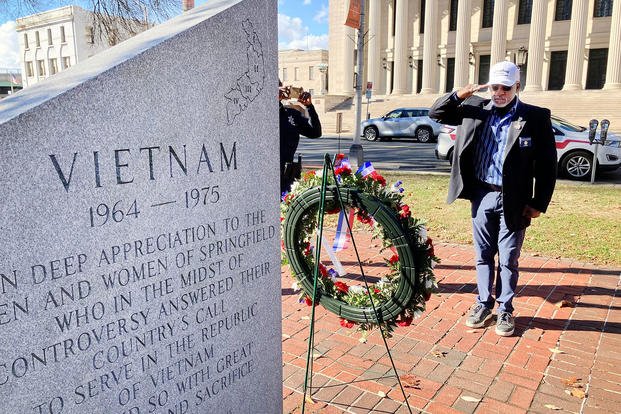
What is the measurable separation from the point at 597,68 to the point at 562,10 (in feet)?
18.3

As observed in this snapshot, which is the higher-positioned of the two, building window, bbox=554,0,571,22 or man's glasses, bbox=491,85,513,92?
building window, bbox=554,0,571,22

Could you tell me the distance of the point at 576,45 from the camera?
111 feet

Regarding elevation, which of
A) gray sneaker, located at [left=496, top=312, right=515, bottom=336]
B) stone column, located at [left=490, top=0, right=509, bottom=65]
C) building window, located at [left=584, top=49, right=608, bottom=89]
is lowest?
gray sneaker, located at [left=496, top=312, right=515, bottom=336]

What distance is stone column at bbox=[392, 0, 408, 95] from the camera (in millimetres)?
41844

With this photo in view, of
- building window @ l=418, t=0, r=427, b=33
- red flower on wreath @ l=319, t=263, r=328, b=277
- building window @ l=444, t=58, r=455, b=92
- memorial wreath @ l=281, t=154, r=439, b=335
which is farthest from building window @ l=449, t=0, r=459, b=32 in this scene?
red flower on wreath @ l=319, t=263, r=328, b=277

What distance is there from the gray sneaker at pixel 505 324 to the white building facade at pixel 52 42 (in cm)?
5986

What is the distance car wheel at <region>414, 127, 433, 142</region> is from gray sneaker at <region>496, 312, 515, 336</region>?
21426 millimetres

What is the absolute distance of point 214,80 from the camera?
2.22 meters

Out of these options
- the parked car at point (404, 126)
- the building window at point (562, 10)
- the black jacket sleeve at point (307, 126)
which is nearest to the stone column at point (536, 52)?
the building window at point (562, 10)

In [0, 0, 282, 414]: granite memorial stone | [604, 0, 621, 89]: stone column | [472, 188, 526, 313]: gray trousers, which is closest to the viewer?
[0, 0, 282, 414]: granite memorial stone

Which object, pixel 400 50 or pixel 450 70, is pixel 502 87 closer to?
pixel 400 50

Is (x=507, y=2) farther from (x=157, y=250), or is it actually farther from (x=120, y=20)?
(x=157, y=250)

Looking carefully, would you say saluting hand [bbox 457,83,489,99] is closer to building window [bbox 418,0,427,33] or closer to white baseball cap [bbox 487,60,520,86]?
white baseball cap [bbox 487,60,520,86]

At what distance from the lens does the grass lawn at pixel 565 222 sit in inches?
249
